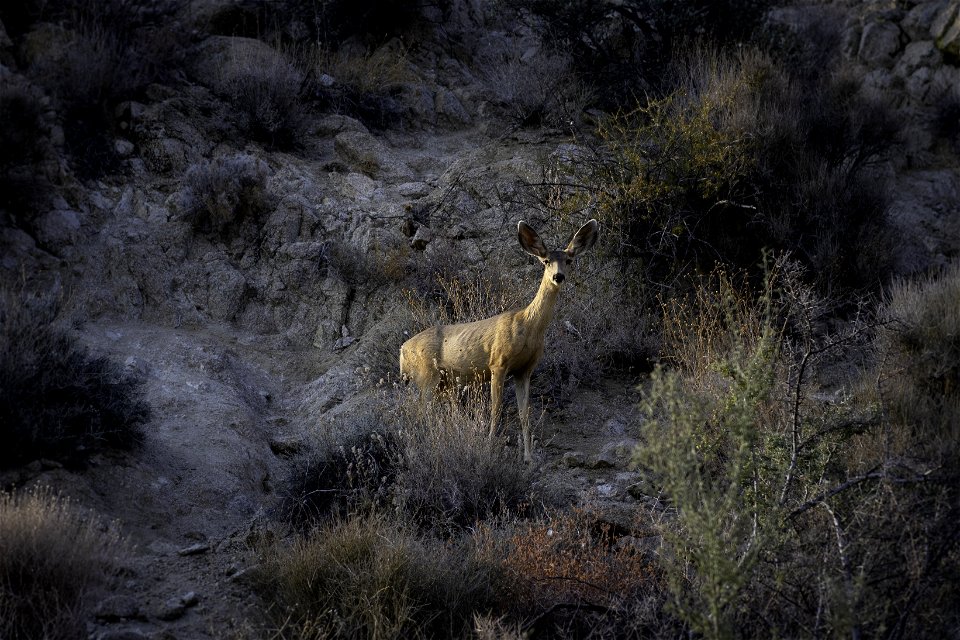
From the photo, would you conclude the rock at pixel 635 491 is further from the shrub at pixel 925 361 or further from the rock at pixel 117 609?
the rock at pixel 117 609

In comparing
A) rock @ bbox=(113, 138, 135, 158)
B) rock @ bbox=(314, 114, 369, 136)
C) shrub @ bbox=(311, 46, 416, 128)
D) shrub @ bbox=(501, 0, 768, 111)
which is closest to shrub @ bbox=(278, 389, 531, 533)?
rock @ bbox=(113, 138, 135, 158)

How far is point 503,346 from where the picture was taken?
8.27 metres

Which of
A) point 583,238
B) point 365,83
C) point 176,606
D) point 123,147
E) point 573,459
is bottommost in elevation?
point 573,459

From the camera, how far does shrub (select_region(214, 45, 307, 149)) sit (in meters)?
13.3

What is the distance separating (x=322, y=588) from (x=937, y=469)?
12.0ft

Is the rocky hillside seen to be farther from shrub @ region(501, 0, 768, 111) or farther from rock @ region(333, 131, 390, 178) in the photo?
shrub @ region(501, 0, 768, 111)

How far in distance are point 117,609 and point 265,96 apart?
9429 millimetres

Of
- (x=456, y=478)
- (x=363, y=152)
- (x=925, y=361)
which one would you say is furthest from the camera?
(x=363, y=152)

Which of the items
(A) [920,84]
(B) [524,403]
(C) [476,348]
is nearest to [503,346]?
(C) [476,348]

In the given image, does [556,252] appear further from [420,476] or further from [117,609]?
[117,609]

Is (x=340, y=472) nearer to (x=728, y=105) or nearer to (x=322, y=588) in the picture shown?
(x=322, y=588)

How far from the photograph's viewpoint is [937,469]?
5297 millimetres

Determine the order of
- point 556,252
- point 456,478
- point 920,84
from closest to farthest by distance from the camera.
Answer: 1. point 456,478
2. point 556,252
3. point 920,84

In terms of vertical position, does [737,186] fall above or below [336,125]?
above
